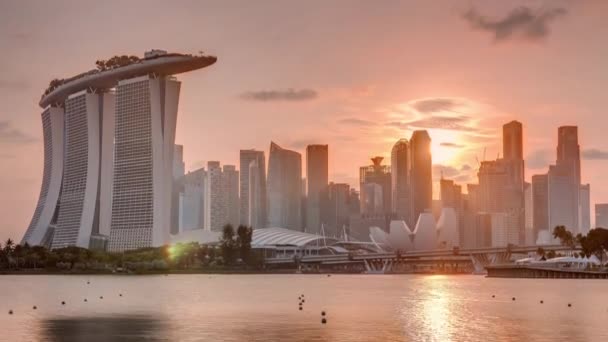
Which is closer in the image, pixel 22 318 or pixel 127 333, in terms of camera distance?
pixel 127 333

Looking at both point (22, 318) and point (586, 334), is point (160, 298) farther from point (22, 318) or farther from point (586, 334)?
point (586, 334)

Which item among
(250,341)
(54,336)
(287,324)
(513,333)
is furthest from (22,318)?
(513,333)

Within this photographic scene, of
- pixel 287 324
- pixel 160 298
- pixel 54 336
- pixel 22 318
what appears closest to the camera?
pixel 54 336

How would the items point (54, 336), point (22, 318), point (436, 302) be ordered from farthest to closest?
1. point (436, 302)
2. point (22, 318)
3. point (54, 336)

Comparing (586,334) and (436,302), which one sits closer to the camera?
(586,334)

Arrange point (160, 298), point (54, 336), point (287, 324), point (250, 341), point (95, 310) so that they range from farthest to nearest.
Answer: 1. point (160, 298)
2. point (95, 310)
3. point (287, 324)
4. point (54, 336)
5. point (250, 341)

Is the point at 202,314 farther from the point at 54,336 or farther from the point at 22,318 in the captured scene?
the point at 54,336

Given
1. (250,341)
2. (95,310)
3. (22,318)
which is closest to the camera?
(250,341)

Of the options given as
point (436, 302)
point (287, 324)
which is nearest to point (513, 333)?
point (287, 324)
